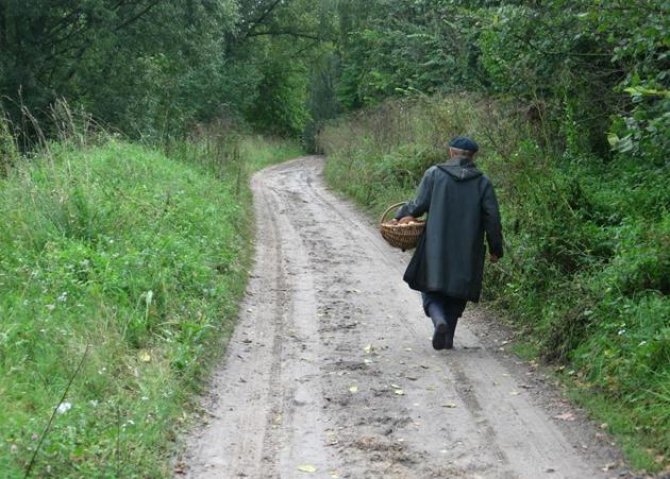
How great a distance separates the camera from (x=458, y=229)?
8.16 meters

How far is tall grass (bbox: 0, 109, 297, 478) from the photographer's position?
520 cm

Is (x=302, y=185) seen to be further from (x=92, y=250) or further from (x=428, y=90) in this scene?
(x=92, y=250)

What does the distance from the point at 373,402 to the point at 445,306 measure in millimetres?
1920

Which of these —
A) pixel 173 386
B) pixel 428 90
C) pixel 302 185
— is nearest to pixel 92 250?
pixel 173 386

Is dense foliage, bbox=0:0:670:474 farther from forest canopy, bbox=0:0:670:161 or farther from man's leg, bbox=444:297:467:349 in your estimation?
man's leg, bbox=444:297:467:349

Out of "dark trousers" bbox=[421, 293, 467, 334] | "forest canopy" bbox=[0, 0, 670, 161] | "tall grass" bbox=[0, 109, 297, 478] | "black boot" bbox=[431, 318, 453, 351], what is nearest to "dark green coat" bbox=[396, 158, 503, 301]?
"dark trousers" bbox=[421, 293, 467, 334]

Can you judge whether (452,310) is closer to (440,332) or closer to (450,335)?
(450,335)

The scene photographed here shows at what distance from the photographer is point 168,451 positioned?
5.56 metres

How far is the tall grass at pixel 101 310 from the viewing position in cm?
520

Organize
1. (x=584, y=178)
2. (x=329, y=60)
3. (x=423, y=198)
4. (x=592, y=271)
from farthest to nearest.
Result: 1. (x=329, y=60)
2. (x=584, y=178)
3. (x=592, y=271)
4. (x=423, y=198)

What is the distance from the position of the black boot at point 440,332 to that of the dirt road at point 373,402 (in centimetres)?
12

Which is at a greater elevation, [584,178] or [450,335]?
[584,178]

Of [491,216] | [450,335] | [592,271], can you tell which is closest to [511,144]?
[592,271]

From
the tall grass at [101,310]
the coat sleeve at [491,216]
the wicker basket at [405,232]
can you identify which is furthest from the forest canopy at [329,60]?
the tall grass at [101,310]
